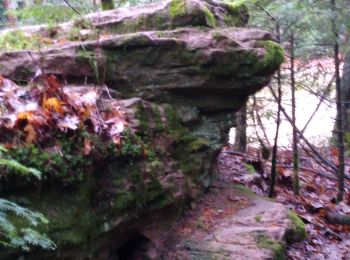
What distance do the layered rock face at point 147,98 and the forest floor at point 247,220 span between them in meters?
0.30

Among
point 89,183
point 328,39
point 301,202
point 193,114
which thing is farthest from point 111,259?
point 328,39

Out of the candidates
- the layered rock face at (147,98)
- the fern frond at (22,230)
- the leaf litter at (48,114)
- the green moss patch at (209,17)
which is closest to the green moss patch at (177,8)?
the layered rock face at (147,98)

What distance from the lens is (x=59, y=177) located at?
3.84m

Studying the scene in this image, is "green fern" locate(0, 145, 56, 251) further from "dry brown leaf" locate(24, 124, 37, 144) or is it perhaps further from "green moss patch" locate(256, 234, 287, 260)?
"green moss patch" locate(256, 234, 287, 260)

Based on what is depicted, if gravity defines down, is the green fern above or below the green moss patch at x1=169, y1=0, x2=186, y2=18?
below

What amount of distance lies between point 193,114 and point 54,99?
1973 mm

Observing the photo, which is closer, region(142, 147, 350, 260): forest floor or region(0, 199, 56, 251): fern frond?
region(0, 199, 56, 251): fern frond

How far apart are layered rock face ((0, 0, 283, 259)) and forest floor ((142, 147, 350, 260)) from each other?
299 millimetres

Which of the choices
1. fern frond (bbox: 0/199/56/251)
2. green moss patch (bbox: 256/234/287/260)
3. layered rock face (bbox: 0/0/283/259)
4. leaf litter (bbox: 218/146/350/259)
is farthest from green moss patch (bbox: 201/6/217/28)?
fern frond (bbox: 0/199/56/251)

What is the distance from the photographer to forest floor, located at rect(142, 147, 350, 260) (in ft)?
15.8

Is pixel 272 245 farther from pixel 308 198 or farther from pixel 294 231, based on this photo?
pixel 308 198

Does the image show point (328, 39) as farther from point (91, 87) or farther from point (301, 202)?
point (91, 87)

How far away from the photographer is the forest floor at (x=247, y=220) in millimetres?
4812

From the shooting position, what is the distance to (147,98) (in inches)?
211
